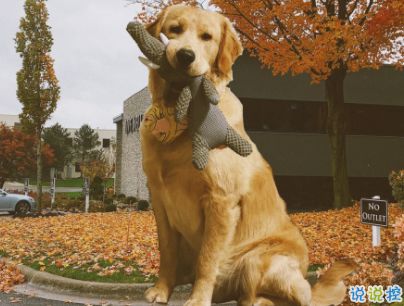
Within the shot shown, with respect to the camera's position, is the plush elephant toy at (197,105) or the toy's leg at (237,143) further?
the toy's leg at (237,143)

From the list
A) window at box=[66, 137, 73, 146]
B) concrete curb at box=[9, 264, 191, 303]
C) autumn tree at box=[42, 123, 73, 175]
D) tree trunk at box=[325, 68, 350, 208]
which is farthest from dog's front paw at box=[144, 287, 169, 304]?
window at box=[66, 137, 73, 146]

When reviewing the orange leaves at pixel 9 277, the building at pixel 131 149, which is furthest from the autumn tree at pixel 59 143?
the orange leaves at pixel 9 277

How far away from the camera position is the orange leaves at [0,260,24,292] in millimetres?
6926

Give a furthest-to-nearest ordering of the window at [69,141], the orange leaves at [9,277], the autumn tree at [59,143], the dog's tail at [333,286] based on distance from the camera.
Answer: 1. the window at [69,141]
2. the autumn tree at [59,143]
3. the orange leaves at [9,277]
4. the dog's tail at [333,286]

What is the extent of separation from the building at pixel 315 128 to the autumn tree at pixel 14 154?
75.2ft

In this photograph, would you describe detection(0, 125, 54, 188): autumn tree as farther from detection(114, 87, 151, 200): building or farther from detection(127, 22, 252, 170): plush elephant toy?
detection(127, 22, 252, 170): plush elephant toy

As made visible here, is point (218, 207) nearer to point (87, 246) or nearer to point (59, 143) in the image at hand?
point (87, 246)

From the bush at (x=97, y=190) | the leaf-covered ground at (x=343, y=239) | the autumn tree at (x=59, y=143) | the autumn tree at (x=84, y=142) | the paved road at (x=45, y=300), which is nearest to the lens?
the paved road at (x=45, y=300)

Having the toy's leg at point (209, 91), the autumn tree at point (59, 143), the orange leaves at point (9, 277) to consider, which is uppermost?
the autumn tree at point (59, 143)

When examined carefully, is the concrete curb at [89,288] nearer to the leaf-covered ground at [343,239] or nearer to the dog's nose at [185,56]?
the leaf-covered ground at [343,239]

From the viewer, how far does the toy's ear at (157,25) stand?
2226 millimetres

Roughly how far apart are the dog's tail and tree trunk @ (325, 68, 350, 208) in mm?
11230

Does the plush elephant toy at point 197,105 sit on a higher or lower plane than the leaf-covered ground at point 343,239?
higher

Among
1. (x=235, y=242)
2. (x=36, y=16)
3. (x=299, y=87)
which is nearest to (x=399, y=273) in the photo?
(x=235, y=242)
